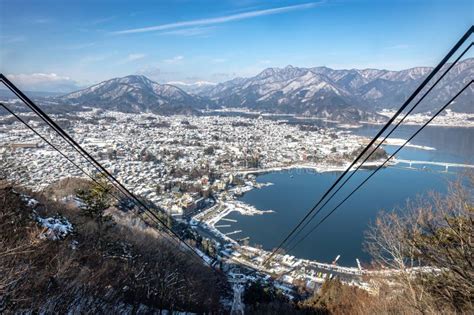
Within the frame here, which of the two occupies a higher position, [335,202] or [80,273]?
[80,273]

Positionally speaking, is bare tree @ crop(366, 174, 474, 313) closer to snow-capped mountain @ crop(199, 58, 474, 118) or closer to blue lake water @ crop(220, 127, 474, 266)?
blue lake water @ crop(220, 127, 474, 266)

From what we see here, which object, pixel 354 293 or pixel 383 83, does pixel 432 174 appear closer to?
pixel 354 293

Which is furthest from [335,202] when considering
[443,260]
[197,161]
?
[443,260]

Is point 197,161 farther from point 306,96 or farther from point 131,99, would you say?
point 306,96

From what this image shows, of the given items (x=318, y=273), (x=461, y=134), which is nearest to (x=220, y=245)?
(x=318, y=273)

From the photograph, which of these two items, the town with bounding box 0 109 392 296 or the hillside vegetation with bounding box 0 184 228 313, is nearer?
the hillside vegetation with bounding box 0 184 228 313

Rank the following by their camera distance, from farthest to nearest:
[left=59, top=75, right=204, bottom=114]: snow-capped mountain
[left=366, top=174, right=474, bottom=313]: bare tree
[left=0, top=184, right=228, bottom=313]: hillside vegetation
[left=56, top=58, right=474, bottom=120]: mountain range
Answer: [left=59, top=75, right=204, bottom=114]: snow-capped mountain → [left=56, top=58, right=474, bottom=120]: mountain range → [left=366, top=174, right=474, bottom=313]: bare tree → [left=0, top=184, right=228, bottom=313]: hillside vegetation

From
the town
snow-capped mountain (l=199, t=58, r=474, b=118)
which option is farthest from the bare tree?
snow-capped mountain (l=199, t=58, r=474, b=118)
